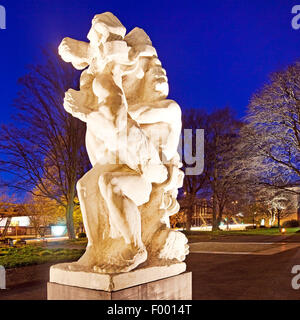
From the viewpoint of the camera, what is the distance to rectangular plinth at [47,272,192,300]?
3.18 meters

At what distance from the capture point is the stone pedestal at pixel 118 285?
3156 mm

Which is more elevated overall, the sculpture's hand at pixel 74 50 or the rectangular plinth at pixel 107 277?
the sculpture's hand at pixel 74 50

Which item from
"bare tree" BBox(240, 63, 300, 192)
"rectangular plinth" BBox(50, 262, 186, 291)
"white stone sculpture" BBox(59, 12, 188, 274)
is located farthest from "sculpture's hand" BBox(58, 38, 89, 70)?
"bare tree" BBox(240, 63, 300, 192)

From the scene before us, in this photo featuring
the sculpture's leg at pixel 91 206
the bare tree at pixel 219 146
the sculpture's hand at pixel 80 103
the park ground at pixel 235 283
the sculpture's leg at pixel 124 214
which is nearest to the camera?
the sculpture's leg at pixel 124 214

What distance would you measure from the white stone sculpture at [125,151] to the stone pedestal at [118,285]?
8 cm

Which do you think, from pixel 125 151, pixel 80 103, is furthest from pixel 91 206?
pixel 80 103

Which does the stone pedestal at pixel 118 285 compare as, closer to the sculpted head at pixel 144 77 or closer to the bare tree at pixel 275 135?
the sculpted head at pixel 144 77

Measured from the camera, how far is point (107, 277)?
10.3 ft

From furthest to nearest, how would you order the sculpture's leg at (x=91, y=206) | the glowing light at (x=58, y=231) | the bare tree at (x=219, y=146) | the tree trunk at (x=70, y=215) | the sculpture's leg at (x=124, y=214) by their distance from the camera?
the glowing light at (x=58, y=231) → the bare tree at (x=219, y=146) → the tree trunk at (x=70, y=215) → the sculpture's leg at (x=91, y=206) → the sculpture's leg at (x=124, y=214)

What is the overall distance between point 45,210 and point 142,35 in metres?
26.9

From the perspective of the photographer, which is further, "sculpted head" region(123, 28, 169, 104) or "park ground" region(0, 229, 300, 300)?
"park ground" region(0, 229, 300, 300)

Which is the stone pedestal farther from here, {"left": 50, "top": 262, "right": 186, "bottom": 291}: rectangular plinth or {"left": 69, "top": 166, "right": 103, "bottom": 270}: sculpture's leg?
{"left": 69, "top": 166, "right": 103, "bottom": 270}: sculpture's leg

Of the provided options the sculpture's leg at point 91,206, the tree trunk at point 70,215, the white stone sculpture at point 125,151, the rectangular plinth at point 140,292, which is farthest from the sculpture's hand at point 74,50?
the tree trunk at point 70,215
